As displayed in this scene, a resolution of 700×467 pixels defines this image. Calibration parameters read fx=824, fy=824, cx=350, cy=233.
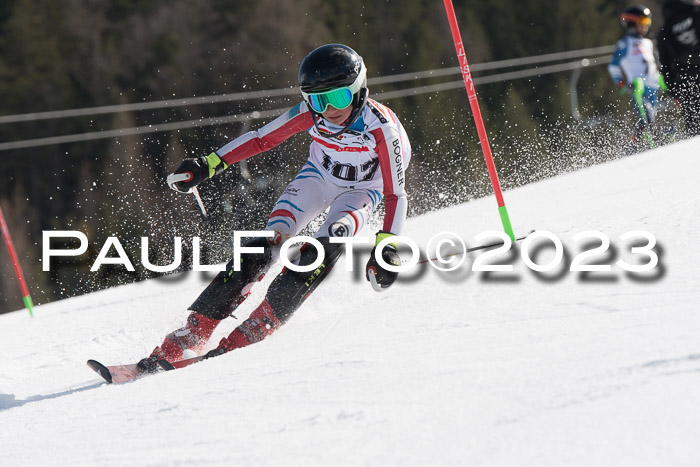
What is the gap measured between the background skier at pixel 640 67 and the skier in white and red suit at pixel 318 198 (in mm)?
6083

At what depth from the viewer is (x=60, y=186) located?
131 ft

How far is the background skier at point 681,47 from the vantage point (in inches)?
308

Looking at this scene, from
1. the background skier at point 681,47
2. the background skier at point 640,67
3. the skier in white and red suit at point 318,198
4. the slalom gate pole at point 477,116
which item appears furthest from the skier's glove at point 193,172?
the background skier at point 640,67

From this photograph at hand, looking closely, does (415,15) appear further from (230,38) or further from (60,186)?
(60,186)

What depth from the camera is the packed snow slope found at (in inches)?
66.0

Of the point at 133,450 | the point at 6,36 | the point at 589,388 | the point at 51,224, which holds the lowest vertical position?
the point at 133,450

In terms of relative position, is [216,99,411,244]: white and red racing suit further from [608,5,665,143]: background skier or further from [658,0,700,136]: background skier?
[608,5,665,143]: background skier

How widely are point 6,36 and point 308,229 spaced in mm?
40187

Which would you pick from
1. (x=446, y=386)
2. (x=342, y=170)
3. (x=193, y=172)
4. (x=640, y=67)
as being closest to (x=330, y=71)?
(x=342, y=170)

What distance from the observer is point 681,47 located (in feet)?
26.0

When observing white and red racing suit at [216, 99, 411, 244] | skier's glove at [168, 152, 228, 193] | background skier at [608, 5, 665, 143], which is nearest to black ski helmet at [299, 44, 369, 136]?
white and red racing suit at [216, 99, 411, 244]

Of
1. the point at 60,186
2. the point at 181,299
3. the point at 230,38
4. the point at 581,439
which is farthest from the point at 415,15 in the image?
the point at 581,439

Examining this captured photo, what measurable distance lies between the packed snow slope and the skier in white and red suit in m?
0.33

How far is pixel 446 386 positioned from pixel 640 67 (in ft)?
26.3
